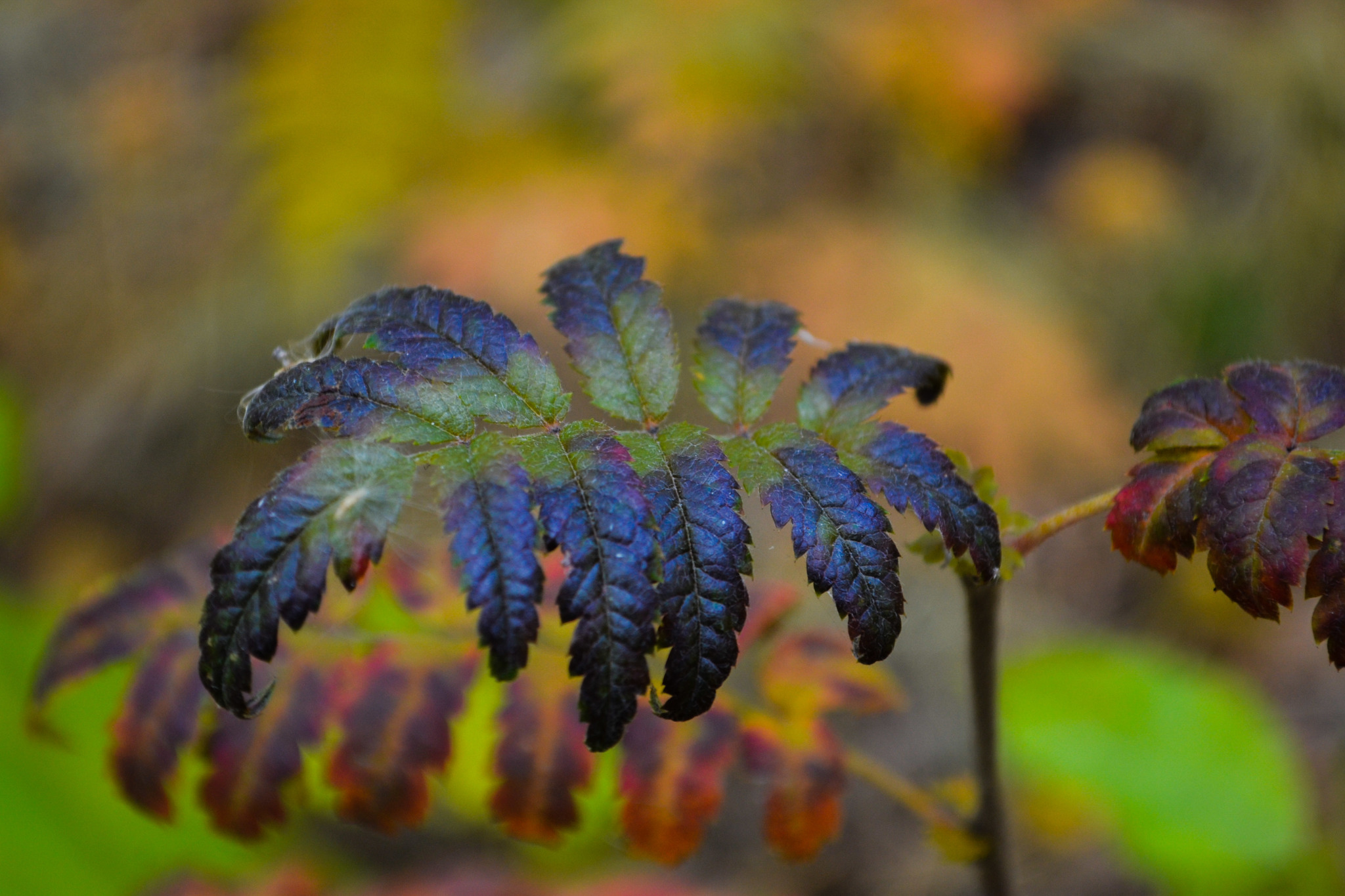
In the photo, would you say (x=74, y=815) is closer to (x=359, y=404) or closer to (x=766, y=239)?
(x=359, y=404)

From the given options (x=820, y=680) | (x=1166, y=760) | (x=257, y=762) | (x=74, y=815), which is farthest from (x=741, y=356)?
(x=74, y=815)

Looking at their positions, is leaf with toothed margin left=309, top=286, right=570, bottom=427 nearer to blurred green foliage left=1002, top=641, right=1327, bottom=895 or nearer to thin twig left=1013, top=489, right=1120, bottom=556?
thin twig left=1013, top=489, right=1120, bottom=556

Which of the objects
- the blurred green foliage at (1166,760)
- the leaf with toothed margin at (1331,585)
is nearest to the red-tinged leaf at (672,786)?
the leaf with toothed margin at (1331,585)

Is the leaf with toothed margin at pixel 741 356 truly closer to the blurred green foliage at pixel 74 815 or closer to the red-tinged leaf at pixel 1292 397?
the red-tinged leaf at pixel 1292 397

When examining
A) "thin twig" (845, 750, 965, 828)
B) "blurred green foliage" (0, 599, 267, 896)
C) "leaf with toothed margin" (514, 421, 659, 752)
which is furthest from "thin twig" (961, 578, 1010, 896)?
"blurred green foliage" (0, 599, 267, 896)

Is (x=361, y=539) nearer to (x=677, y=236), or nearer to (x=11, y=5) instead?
(x=677, y=236)

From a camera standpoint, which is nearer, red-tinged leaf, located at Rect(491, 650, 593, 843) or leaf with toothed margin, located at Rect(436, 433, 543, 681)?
leaf with toothed margin, located at Rect(436, 433, 543, 681)

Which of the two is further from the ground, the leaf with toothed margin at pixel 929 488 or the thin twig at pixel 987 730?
the leaf with toothed margin at pixel 929 488
